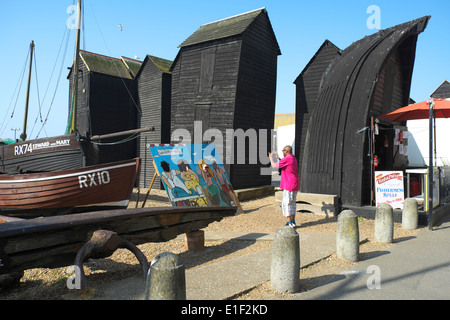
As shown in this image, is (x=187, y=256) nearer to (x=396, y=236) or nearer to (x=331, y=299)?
(x=331, y=299)

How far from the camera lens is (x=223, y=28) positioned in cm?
1597

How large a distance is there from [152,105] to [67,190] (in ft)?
37.7

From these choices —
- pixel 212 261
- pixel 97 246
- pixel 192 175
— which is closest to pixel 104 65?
pixel 192 175

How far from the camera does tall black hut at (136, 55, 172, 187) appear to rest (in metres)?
19.3

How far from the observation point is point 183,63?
1648cm

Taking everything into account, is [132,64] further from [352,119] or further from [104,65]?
[352,119]

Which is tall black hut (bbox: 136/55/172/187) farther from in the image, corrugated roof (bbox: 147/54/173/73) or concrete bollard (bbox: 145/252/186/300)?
concrete bollard (bbox: 145/252/186/300)

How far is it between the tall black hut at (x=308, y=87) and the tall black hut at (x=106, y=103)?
420 inches

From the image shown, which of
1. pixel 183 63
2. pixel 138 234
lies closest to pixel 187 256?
pixel 138 234

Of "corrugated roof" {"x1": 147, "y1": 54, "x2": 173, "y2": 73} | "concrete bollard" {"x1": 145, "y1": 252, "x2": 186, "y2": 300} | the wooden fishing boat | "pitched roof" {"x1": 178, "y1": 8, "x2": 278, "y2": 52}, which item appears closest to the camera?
"concrete bollard" {"x1": 145, "y1": 252, "x2": 186, "y2": 300}

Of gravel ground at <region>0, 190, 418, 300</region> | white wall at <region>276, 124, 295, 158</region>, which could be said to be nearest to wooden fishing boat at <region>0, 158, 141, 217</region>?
gravel ground at <region>0, 190, 418, 300</region>

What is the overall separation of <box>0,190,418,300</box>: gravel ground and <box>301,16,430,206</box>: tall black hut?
1320 mm

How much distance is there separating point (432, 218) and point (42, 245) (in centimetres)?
863

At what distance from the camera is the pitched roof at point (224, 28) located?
14977 mm
